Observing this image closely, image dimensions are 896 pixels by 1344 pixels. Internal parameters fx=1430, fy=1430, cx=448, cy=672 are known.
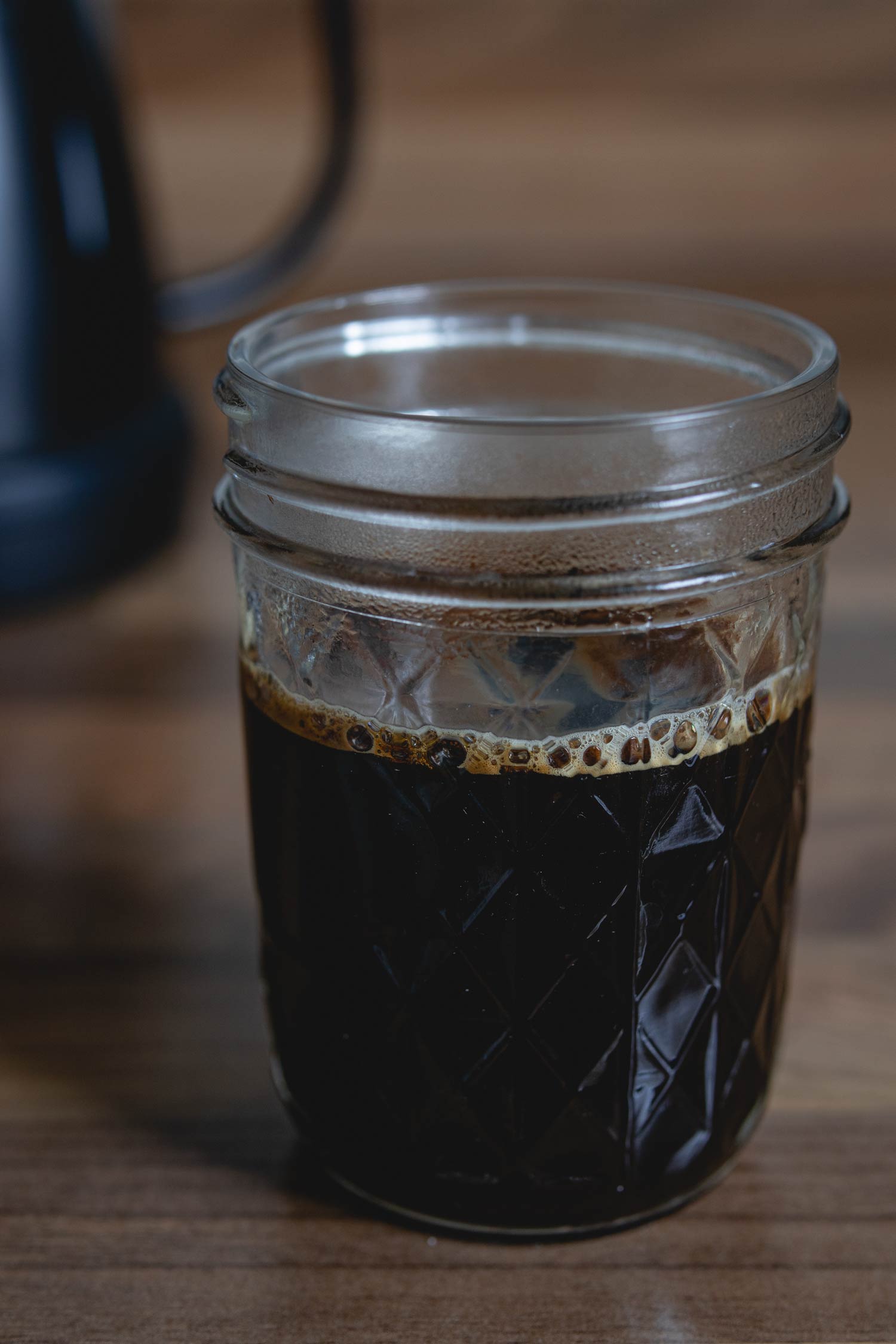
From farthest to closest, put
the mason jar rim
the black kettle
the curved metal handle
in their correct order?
the curved metal handle
the black kettle
the mason jar rim

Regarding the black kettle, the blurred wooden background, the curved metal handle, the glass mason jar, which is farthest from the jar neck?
the curved metal handle

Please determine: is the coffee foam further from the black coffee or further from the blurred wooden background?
the blurred wooden background

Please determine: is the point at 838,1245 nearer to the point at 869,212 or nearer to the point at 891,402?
the point at 891,402

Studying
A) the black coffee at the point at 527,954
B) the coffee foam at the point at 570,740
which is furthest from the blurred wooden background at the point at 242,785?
the coffee foam at the point at 570,740

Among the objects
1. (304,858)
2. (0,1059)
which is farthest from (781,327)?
(0,1059)

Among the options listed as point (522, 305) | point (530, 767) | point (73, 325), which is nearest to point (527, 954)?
point (530, 767)

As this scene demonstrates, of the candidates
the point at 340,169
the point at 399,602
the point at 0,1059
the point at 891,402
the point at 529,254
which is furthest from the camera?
the point at 529,254
